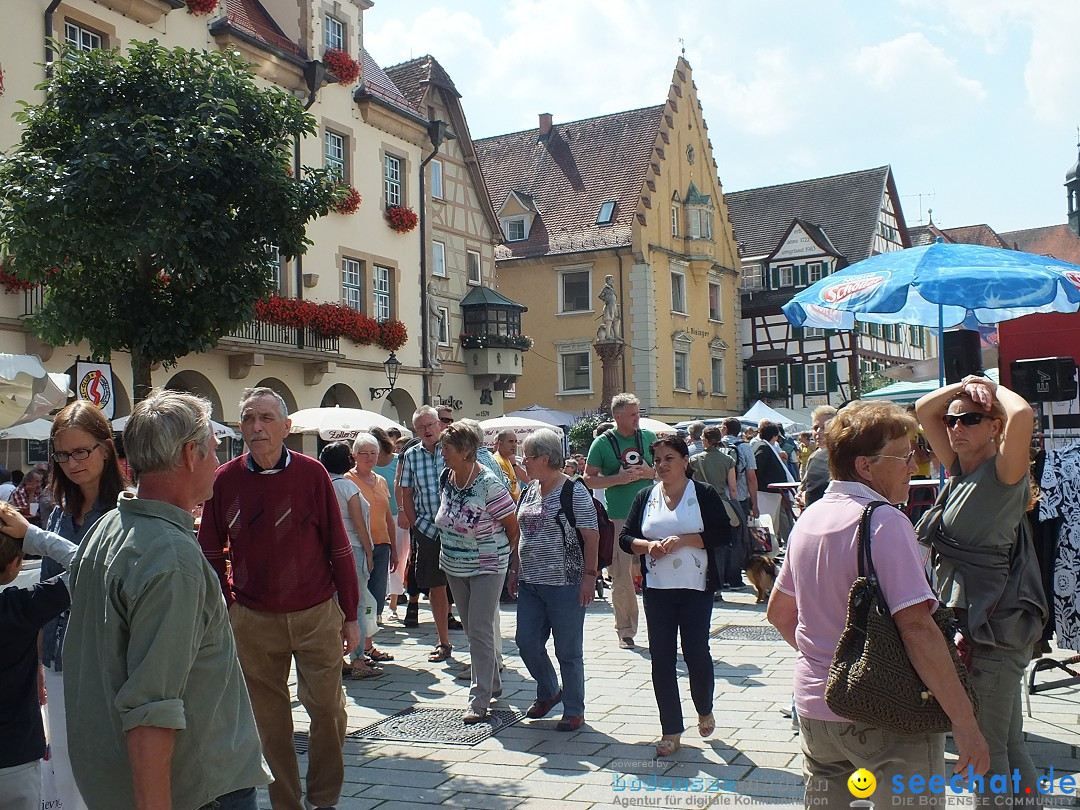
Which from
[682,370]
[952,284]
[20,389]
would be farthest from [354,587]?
[682,370]

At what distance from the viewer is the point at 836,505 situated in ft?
11.6

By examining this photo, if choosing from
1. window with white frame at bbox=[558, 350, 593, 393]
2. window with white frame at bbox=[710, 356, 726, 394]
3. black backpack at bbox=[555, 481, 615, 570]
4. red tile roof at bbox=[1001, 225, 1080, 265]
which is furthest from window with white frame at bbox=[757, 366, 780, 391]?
black backpack at bbox=[555, 481, 615, 570]

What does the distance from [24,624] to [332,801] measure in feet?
7.15

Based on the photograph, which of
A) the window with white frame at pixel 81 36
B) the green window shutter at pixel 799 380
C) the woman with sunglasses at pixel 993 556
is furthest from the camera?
the green window shutter at pixel 799 380

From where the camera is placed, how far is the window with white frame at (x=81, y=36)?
20.6m

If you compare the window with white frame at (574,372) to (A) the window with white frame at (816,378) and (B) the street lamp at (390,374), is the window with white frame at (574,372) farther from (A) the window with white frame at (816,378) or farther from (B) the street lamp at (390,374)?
(B) the street lamp at (390,374)

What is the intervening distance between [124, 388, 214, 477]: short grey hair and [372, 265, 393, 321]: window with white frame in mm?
26355

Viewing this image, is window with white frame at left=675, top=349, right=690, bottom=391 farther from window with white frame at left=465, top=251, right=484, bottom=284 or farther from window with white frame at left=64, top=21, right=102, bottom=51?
window with white frame at left=64, top=21, right=102, bottom=51

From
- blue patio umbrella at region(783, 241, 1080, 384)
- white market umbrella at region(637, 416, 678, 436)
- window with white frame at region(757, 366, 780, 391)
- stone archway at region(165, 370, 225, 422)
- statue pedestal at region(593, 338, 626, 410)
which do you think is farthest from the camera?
window with white frame at region(757, 366, 780, 391)

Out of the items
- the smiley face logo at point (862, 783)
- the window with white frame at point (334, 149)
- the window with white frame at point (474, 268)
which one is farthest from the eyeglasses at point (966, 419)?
the window with white frame at point (474, 268)

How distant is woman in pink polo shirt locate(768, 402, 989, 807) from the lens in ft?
10.7

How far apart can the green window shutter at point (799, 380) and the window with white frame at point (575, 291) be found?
10981mm

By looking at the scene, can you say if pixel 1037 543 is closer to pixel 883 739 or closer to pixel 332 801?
pixel 883 739

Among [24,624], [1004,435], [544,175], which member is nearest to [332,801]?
[24,624]
